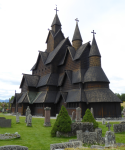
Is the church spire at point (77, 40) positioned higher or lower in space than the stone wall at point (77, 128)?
higher

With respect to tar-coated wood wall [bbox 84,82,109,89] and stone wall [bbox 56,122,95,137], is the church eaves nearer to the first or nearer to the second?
tar-coated wood wall [bbox 84,82,109,89]

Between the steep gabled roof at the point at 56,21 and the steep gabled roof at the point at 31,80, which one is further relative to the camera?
the steep gabled roof at the point at 56,21

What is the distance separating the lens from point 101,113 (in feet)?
81.9

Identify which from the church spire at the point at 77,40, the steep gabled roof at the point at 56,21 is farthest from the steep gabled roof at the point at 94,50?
the steep gabled roof at the point at 56,21

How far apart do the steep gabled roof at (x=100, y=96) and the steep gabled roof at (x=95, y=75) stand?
178 cm

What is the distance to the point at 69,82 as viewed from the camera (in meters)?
31.4

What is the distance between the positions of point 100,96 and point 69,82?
781 cm

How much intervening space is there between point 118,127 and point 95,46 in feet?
66.8

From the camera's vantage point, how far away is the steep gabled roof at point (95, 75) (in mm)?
27456

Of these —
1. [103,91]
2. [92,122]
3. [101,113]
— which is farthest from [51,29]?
[92,122]

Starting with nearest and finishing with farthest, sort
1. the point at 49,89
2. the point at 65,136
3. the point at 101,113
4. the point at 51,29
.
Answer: the point at 65,136 → the point at 101,113 → the point at 49,89 → the point at 51,29

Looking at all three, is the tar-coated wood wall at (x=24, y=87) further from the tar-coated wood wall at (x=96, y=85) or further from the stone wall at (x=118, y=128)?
the stone wall at (x=118, y=128)

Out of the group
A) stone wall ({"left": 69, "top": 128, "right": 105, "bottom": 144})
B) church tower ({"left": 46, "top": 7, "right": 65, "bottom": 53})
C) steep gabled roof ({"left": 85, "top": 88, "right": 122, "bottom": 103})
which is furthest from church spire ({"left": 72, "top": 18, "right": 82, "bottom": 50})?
stone wall ({"left": 69, "top": 128, "right": 105, "bottom": 144})

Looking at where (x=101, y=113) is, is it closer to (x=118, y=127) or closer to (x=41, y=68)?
(x=118, y=127)
